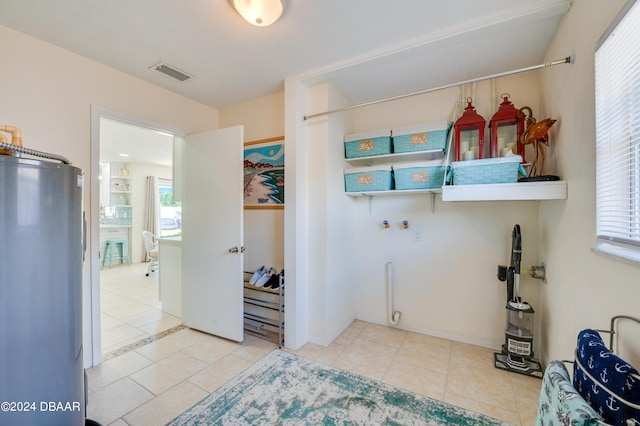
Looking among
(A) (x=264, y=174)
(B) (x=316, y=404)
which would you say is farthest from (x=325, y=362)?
(A) (x=264, y=174)

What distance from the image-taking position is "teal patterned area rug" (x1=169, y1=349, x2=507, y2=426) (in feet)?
5.13

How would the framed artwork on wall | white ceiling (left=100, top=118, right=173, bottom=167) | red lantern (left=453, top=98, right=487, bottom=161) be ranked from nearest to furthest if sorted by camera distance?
red lantern (left=453, top=98, right=487, bottom=161)
the framed artwork on wall
white ceiling (left=100, top=118, right=173, bottom=167)

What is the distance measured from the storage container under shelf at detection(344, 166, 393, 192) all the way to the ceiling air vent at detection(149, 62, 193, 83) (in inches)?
69.8

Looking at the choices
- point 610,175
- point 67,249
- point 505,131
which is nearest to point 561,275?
point 610,175

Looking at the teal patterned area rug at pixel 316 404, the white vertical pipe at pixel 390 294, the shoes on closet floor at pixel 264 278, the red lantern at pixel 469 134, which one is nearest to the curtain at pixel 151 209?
the shoes on closet floor at pixel 264 278

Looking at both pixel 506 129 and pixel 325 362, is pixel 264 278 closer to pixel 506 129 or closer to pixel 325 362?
pixel 325 362

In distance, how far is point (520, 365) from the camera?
6.67 ft

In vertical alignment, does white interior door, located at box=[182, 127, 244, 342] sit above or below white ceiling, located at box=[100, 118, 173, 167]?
below

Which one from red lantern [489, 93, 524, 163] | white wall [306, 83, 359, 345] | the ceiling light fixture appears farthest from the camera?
white wall [306, 83, 359, 345]

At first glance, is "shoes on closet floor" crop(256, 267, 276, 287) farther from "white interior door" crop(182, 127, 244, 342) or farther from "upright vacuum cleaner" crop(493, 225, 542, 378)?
"upright vacuum cleaner" crop(493, 225, 542, 378)

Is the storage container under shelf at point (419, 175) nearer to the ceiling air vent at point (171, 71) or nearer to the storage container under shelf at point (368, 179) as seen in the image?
the storage container under shelf at point (368, 179)

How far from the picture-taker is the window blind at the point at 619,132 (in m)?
0.99

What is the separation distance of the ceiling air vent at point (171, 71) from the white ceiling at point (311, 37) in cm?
6

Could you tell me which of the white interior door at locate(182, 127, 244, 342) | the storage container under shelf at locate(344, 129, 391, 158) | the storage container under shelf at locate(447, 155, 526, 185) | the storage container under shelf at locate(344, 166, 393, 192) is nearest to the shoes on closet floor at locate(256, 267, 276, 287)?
the white interior door at locate(182, 127, 244, 342)
